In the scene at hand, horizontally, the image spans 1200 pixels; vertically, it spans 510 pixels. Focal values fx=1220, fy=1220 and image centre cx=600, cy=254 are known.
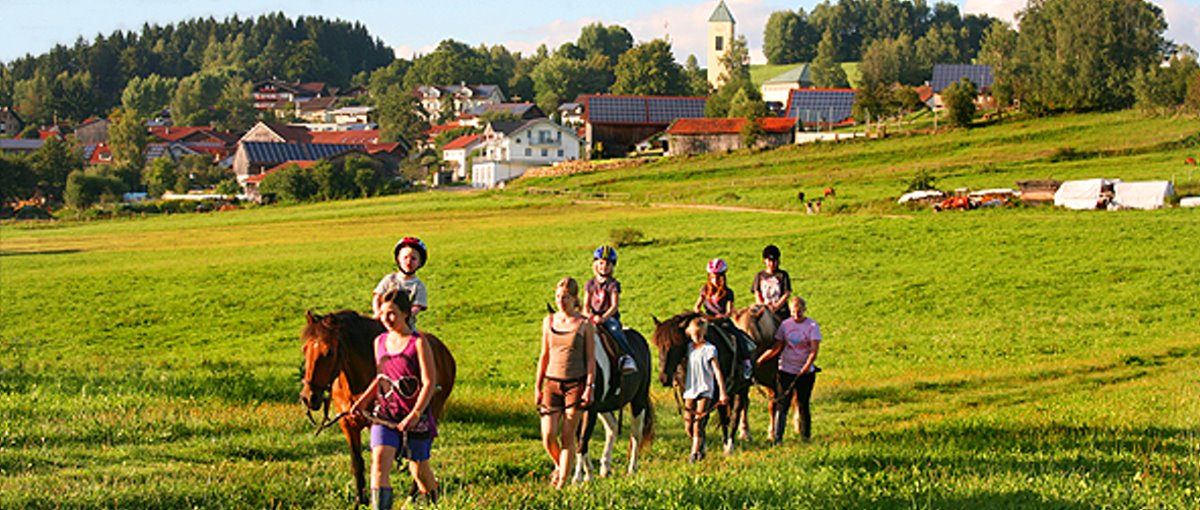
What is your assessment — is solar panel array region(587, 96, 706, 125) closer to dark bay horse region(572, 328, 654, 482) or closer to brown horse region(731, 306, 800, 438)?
brown horse region(731, 306, 800, 438)

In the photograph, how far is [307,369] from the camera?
9891mm

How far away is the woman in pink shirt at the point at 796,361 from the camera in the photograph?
555 inches

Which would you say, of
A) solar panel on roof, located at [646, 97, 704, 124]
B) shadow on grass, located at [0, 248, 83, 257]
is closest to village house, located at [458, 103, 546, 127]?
solar panel on roof, located at [646, 97, 704, 124]

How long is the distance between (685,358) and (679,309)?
22032 millimetres

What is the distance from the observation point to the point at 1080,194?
54094 millimetres

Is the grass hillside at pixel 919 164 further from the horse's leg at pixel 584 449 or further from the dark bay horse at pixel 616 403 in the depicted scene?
the horse's leg at pixel 584 449

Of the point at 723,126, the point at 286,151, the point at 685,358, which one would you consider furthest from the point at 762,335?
the point at 286,151

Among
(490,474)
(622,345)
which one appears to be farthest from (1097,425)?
(490,474)

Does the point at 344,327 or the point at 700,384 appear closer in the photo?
the point at 344,327

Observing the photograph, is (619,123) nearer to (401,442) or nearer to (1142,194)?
(1142,194)

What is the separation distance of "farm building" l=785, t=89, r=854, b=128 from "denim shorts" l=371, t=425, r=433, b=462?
4101 inches

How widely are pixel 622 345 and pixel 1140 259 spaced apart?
1251 inches

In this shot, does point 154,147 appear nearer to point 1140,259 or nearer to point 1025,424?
point 1140,259

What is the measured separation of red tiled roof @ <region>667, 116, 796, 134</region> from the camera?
102 metres
